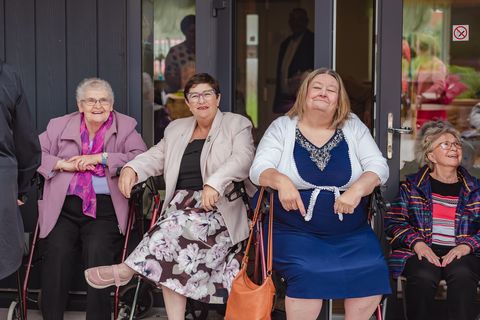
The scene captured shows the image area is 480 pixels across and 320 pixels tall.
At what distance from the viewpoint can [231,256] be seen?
3.74m

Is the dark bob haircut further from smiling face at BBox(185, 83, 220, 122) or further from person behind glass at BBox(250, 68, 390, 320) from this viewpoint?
person behind glass at BBox(250, 68, 390, 320)

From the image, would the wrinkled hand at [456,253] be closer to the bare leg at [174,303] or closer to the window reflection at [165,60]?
the bare leg at [174,303]

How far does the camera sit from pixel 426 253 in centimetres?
366

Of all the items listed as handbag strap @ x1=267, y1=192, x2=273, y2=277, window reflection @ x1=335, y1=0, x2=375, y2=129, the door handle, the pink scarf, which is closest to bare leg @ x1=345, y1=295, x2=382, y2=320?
handbag strap @ x1=267, y1=192, x2=273, y2=277

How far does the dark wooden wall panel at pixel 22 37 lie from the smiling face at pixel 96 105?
19.8 inches

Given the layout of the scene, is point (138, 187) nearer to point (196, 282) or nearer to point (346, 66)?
point (196, 282)

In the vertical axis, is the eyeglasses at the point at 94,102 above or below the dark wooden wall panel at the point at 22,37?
below

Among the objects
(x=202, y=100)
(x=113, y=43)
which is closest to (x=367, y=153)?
(x=202, y=100)

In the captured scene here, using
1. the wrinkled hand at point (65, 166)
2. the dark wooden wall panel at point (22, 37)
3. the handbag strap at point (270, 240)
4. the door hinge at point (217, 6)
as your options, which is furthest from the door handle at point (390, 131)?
the dark wooden wall panel at point (22, 37)

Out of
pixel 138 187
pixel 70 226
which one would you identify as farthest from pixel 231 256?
pixel 70 226

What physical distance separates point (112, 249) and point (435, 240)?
1.61m

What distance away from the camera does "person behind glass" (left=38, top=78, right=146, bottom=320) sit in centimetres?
390

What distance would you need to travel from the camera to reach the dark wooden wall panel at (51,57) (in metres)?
4.42

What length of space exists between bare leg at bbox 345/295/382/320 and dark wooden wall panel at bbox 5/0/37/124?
7.19ft
